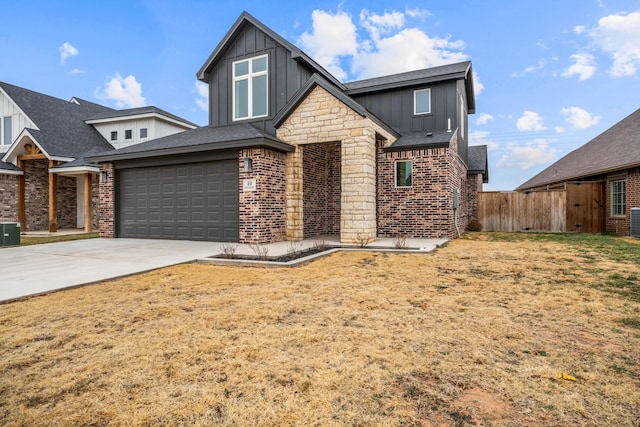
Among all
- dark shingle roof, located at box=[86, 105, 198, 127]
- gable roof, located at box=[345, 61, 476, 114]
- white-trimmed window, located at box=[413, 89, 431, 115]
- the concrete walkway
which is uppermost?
dark shingle roof, located at box=[86, 105, 198, 127]

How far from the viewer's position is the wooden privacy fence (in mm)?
16141

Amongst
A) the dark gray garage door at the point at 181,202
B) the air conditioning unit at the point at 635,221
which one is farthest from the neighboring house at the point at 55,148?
the air conditioning unit at the point at 635,221

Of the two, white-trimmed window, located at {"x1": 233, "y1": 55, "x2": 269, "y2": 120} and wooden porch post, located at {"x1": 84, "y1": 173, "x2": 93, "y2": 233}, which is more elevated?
white-trimmed window, located at {"x1": 233, "y1": 55, "x2": 269, "y2": 120}

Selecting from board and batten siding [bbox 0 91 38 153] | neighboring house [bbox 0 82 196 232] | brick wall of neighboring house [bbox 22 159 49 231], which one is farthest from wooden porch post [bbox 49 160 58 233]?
board and batten siding [bbox 0 91 38 153]

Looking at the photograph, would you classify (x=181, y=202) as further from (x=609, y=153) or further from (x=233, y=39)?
(x=609, y=153)

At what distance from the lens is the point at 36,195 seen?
749 inches

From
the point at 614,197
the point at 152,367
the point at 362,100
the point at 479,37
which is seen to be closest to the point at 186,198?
the point at 362,100

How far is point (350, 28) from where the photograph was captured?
58.3 feet

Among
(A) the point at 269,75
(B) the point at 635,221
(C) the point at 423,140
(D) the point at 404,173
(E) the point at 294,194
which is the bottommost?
(B) the point at 635,221

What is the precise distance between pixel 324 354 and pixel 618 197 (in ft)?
57.2

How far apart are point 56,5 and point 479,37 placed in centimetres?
1818

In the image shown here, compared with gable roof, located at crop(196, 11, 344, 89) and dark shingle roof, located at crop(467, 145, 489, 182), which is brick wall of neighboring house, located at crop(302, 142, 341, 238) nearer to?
gable roof, located at crop(196, 11, 344, 89)

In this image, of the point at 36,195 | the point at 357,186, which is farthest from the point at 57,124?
the point at 357,186

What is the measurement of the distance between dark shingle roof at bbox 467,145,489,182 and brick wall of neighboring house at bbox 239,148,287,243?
1245 cm
